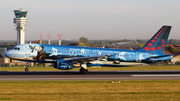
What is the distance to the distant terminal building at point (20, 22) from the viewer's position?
634 ft

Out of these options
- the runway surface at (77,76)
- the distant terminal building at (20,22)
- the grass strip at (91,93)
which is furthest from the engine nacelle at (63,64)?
the distant terminal building at (20,22)

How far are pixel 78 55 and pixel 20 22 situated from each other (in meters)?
161

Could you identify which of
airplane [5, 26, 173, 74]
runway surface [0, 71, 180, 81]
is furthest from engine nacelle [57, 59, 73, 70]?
runway surface [0, 71, 180, 81]

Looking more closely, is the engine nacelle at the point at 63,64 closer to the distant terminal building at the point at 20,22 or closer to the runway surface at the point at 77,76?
the runway surface at the point at 77,76

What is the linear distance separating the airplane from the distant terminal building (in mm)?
156768

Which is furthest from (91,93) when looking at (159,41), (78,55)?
(159,41)

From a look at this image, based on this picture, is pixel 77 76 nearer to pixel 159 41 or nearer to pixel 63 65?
pixel 63 65

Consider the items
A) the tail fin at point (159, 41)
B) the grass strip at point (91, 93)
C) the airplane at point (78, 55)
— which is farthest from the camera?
the tail fin at point (159, 41)

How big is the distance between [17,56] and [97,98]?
24.5 m

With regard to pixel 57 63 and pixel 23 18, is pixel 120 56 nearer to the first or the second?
pixel 57 63

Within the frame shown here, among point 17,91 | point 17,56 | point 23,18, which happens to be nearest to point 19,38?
point 23,18

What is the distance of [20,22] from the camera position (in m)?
193

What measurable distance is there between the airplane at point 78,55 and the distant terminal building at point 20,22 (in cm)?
15677

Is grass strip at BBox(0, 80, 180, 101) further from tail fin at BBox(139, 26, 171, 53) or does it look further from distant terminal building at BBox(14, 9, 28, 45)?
distant terminal building at BBox(14, 9, 28, 45)
